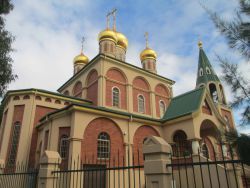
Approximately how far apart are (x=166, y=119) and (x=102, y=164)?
643 cm

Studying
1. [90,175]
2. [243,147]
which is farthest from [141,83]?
[243,147]

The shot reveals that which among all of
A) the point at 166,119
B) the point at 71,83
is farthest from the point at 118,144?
the point at 71,83

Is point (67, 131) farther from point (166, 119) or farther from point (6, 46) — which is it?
point (166, 119)

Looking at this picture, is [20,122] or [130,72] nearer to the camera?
[20,122]

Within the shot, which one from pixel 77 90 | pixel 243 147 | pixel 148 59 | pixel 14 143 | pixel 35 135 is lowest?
pixel 243 147

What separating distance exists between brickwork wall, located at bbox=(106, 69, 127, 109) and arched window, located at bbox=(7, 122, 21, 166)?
7.77m

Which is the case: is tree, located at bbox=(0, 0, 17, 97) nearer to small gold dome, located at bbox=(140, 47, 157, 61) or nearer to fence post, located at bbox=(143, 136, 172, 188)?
fence post, located at bbox=(143, 136, 172, 188)

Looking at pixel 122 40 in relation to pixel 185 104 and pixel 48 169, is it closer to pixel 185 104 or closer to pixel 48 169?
pixel 185 104

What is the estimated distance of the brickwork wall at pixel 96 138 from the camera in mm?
12602

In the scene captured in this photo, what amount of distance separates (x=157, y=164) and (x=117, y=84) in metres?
16.6

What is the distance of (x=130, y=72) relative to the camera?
22156 millimetres

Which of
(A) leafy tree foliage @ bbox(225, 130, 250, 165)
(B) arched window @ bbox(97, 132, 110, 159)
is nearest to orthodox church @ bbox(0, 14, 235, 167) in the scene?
(B) arched window @ bbox(97, 132, 110, 159)

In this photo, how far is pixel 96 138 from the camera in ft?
43.4

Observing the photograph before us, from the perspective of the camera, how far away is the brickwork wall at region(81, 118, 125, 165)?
12602 mm
